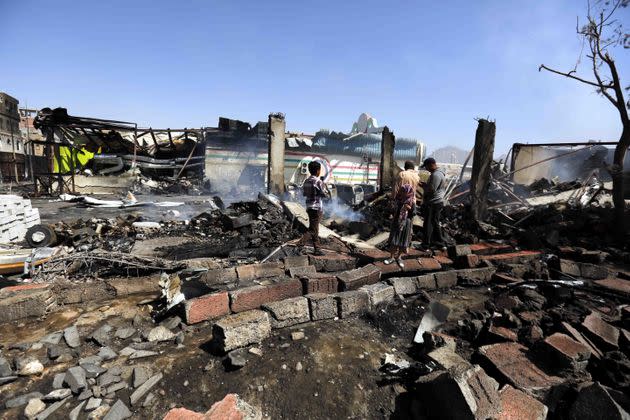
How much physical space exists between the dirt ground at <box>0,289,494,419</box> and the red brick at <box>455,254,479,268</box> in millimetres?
2099

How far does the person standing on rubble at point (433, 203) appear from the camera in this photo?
6.40 m

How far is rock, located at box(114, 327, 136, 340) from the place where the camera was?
10.4ft

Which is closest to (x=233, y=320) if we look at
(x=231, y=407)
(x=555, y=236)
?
(x=231, y=407)

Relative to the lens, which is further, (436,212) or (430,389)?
(436,212)

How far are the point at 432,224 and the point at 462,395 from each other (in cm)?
503

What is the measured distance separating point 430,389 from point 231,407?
141 cm

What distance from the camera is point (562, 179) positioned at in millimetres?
12281

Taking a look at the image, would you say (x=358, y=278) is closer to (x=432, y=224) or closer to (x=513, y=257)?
(x=432, y=224)

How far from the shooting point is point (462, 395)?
200cm

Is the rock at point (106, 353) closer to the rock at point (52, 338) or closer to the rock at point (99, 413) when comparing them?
the rock at point (52, 338)

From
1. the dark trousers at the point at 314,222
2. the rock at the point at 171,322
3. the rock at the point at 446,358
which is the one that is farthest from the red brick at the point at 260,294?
the dark trousers at the point at 314,222

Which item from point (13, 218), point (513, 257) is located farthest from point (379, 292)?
point (13, 218)

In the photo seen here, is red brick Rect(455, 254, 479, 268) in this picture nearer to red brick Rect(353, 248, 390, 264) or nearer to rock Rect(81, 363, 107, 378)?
red brick Rect(353, 248, 390, 264)

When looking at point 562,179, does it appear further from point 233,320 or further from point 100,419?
point 100,419
